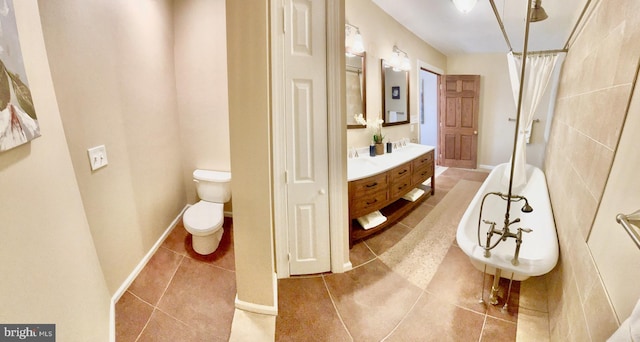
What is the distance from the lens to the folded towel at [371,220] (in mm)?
2377

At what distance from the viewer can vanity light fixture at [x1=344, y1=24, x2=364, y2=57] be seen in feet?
8.34

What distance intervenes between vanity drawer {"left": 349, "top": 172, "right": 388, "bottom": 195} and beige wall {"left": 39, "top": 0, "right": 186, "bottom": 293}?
5.55 ft

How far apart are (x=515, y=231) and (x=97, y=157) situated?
3.25 meters

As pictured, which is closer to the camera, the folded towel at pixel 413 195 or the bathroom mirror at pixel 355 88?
the bathroom mirror at pixel 355 88

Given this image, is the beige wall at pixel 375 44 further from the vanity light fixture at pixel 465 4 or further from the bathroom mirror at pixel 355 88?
the vanity light fixture at pixel 465 4

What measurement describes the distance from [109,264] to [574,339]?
2.45m

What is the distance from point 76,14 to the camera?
4.77ft

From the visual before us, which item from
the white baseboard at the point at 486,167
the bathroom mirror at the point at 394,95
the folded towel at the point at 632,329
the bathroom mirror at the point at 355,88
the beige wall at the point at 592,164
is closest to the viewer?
the folded towel at the point at 632,329

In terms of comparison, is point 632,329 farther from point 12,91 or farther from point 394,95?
point 394,95

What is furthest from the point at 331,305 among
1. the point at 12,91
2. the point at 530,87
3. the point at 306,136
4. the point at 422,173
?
the point at 530,87

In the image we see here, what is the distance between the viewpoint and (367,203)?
7.38 ft

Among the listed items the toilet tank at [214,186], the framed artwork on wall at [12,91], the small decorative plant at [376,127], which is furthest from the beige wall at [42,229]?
the small decorative plant at [376,127]

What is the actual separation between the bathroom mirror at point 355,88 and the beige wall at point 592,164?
68.4 inches

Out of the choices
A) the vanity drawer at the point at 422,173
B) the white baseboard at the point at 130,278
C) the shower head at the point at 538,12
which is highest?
the shower head at the point at 538,12
